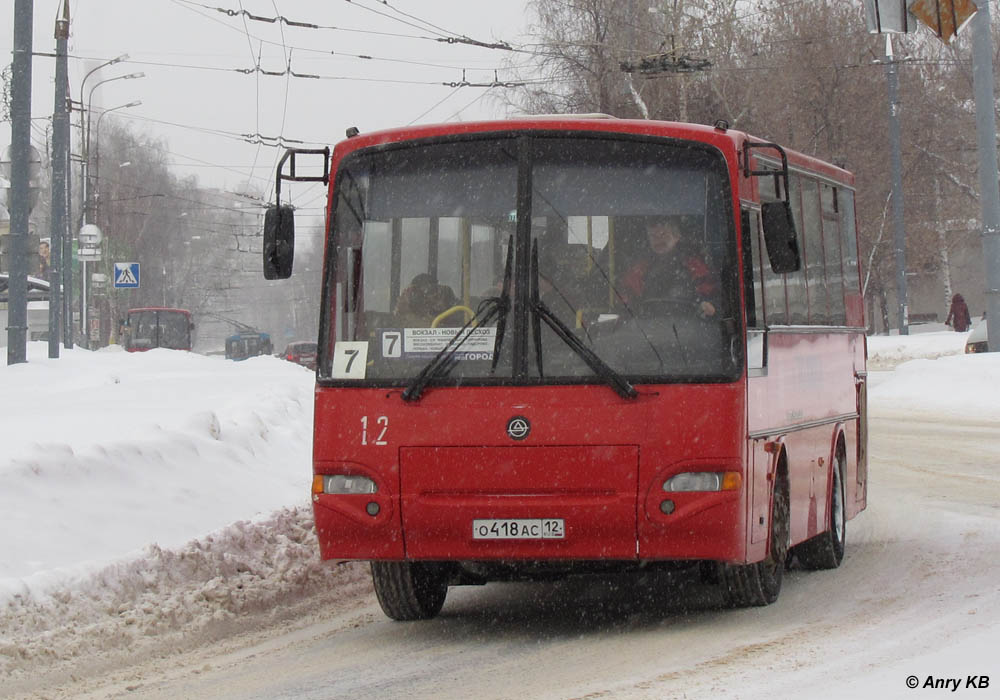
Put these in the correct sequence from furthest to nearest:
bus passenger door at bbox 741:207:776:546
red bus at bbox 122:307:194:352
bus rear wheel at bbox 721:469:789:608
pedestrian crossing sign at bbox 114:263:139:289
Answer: red bus at bbox 122:307:194:352
pedestrian crossing sign at bbox 114:263:139:289
bus rear wheel at bbox 721:469:789:608
bus passenger door at bbox 741:207:776:546

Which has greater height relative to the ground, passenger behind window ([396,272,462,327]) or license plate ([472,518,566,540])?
passenger behind window ([396,272,462,327])

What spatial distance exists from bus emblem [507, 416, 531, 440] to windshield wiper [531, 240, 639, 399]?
0.82ft

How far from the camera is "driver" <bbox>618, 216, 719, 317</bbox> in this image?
8.52 metres

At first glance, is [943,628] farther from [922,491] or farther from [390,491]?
[922,491]

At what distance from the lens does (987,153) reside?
2911 centimetres

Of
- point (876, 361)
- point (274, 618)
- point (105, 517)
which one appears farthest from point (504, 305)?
point (876, 361)

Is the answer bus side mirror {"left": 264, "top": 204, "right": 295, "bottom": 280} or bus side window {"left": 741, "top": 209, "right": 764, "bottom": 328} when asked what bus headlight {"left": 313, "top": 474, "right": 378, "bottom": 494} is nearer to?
bus side mirror {"left": 264, "top": 204, "right": 295, "bottom": 280}

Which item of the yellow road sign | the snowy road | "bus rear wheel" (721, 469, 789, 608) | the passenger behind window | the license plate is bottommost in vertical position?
the snowy road

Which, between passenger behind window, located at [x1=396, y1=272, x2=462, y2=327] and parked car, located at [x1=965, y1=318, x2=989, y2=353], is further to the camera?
parked car, located at [x1=965, y1=318, x2=989, y2=353]

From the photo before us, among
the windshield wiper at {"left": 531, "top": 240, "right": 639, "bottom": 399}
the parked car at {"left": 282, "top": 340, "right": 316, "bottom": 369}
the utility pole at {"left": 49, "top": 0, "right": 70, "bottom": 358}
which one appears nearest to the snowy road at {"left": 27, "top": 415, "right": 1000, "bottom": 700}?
the windshield wiper at {"left": 531, "top": 240, "right": 639, "bottom": 399}

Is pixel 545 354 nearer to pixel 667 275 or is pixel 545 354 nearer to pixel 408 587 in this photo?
pixel 667 275

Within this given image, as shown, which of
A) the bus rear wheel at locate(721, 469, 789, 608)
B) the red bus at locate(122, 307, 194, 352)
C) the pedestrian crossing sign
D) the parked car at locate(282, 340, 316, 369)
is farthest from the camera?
the red bus at locate(122, 307, 194, 352)

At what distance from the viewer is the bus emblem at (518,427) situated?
8.31 meters

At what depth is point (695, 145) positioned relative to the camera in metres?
8.70
